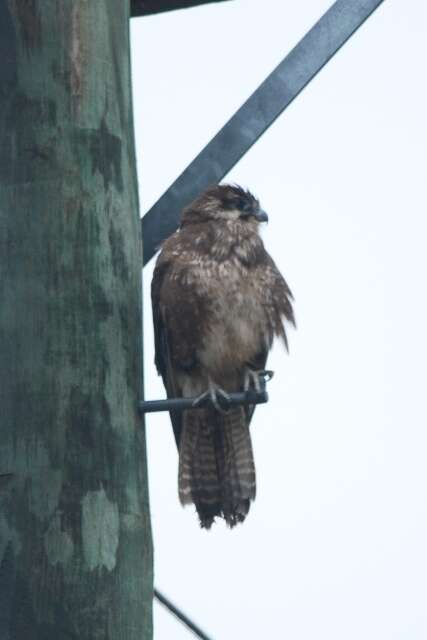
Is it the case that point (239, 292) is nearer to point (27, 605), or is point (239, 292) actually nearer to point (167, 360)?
point (167, 360)

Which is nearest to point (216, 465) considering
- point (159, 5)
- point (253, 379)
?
point (253, 379)

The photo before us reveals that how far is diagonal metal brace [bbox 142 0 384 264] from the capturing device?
3.64 meters

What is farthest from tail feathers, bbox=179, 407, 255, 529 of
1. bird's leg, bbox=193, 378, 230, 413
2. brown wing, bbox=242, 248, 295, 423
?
bird's leg, bbox=193, 378, 230, 413

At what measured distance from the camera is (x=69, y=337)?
3059 mm

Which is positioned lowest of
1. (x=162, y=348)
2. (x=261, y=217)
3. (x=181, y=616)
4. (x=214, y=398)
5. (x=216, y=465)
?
(x=181, y=616)

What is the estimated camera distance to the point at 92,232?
318 cm

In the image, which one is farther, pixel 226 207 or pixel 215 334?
pixel 226 207

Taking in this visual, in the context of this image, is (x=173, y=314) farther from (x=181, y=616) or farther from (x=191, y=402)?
(x=181, y=616)

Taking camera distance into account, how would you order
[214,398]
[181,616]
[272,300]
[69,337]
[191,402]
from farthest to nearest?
1. [272,300]
2. [214,398]
3. [191,402]
4. [181,616]
5. [69,337]

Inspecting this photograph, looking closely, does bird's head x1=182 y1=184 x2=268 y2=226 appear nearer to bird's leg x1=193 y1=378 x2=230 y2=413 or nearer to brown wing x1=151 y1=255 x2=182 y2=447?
brown wing x1=151 y1=255 x2=182 y2=447

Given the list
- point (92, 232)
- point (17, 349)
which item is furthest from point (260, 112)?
point (17, 349)

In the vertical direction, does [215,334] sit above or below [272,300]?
below

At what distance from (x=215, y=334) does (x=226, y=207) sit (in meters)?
0.54

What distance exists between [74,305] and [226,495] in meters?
1.41
